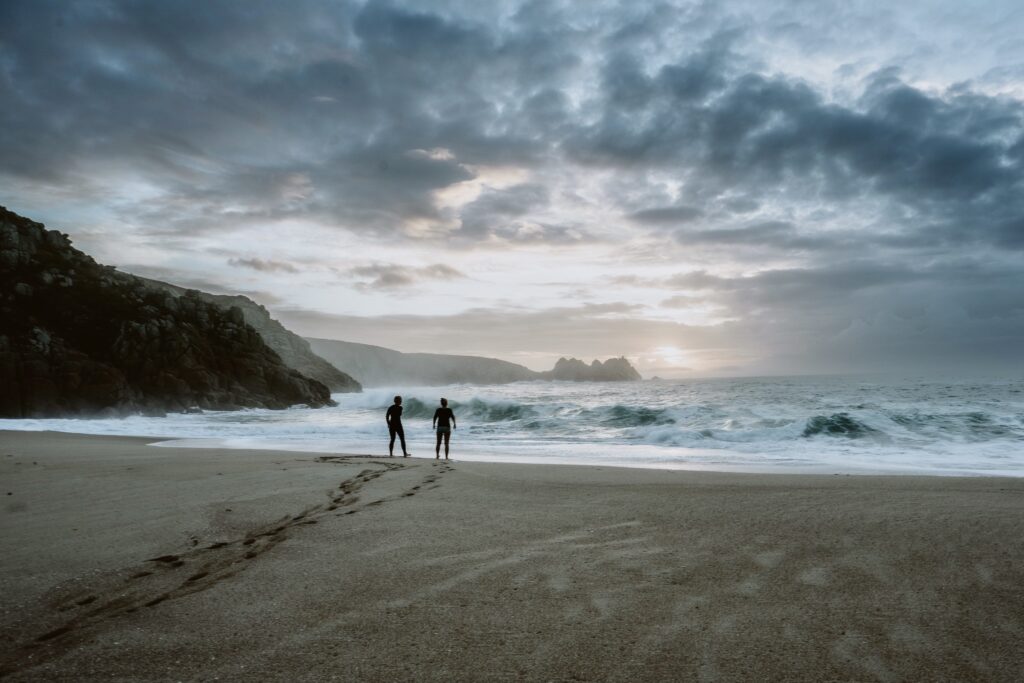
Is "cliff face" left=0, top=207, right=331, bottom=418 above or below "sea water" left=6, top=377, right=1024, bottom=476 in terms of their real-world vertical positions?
above

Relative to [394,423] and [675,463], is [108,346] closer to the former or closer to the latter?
[394,423]

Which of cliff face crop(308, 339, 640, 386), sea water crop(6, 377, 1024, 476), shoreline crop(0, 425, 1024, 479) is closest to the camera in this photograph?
shoreline crop(0, 425, 1024, 479)

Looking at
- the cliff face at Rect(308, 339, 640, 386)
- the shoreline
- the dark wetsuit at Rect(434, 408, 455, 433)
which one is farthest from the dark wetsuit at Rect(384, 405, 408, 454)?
the cliff face at Rect(308, 339, 640, 386)

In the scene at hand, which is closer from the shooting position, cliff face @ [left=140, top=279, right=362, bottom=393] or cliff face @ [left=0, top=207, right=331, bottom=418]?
cliff face @ [left=0, top=207, right=331, bottom=418]

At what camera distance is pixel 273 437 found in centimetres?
2275

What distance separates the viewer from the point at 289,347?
11075cm

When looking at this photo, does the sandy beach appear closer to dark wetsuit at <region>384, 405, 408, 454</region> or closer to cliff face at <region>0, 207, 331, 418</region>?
dark wetsuit at <region>384, 405, 408, 454</region>

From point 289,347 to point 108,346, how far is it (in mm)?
67004

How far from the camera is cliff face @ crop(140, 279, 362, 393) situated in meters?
101

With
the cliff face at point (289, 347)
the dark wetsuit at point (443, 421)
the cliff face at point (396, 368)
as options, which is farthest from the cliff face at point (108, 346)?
the cliff face at point (396, 368)

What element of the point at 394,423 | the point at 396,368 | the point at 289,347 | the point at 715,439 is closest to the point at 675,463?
the point at 715,439

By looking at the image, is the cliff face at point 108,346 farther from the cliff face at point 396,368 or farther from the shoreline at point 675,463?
the cliff face at point 396,368

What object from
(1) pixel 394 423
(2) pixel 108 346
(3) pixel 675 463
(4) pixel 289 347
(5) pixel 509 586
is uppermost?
(4) pixel 289 347

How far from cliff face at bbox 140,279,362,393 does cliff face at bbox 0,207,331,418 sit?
44.4m
